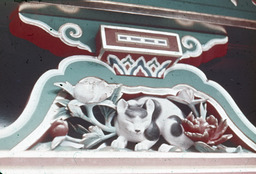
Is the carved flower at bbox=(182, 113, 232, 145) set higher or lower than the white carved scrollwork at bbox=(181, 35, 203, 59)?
lower

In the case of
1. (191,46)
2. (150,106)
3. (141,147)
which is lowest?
(141,147)

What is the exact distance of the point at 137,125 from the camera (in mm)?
1384

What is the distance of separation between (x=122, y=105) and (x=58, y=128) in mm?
258

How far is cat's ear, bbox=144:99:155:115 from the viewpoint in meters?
1.44

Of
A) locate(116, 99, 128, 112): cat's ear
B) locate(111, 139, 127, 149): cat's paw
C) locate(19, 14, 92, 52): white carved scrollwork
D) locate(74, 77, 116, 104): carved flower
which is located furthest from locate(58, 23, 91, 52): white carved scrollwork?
locate(111, 139, 127, 149): cat's paw

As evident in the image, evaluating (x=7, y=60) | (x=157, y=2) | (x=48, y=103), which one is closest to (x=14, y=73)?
(x=7, y=60)

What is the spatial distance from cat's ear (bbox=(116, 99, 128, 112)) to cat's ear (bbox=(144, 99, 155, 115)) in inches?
3.2

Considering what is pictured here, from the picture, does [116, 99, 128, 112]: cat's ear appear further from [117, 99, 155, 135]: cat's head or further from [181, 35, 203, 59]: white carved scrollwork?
[181, 35, 203, 59]: white carved scrollwork

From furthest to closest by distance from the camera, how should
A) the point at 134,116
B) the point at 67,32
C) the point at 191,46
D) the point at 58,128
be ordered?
1. the point at 191,46
2. the point at 67,32
3. the point at 134,116
4. the point at 58,128

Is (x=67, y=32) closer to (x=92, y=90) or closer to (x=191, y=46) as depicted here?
(x=92, y=90)

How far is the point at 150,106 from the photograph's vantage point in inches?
57.0

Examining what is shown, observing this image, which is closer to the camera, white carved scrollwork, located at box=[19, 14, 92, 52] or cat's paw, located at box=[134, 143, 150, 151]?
cat's paw, located at box=[134, 143, 150, 151]

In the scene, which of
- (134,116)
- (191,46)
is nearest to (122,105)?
(134,116)

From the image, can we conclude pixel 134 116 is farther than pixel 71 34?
No
